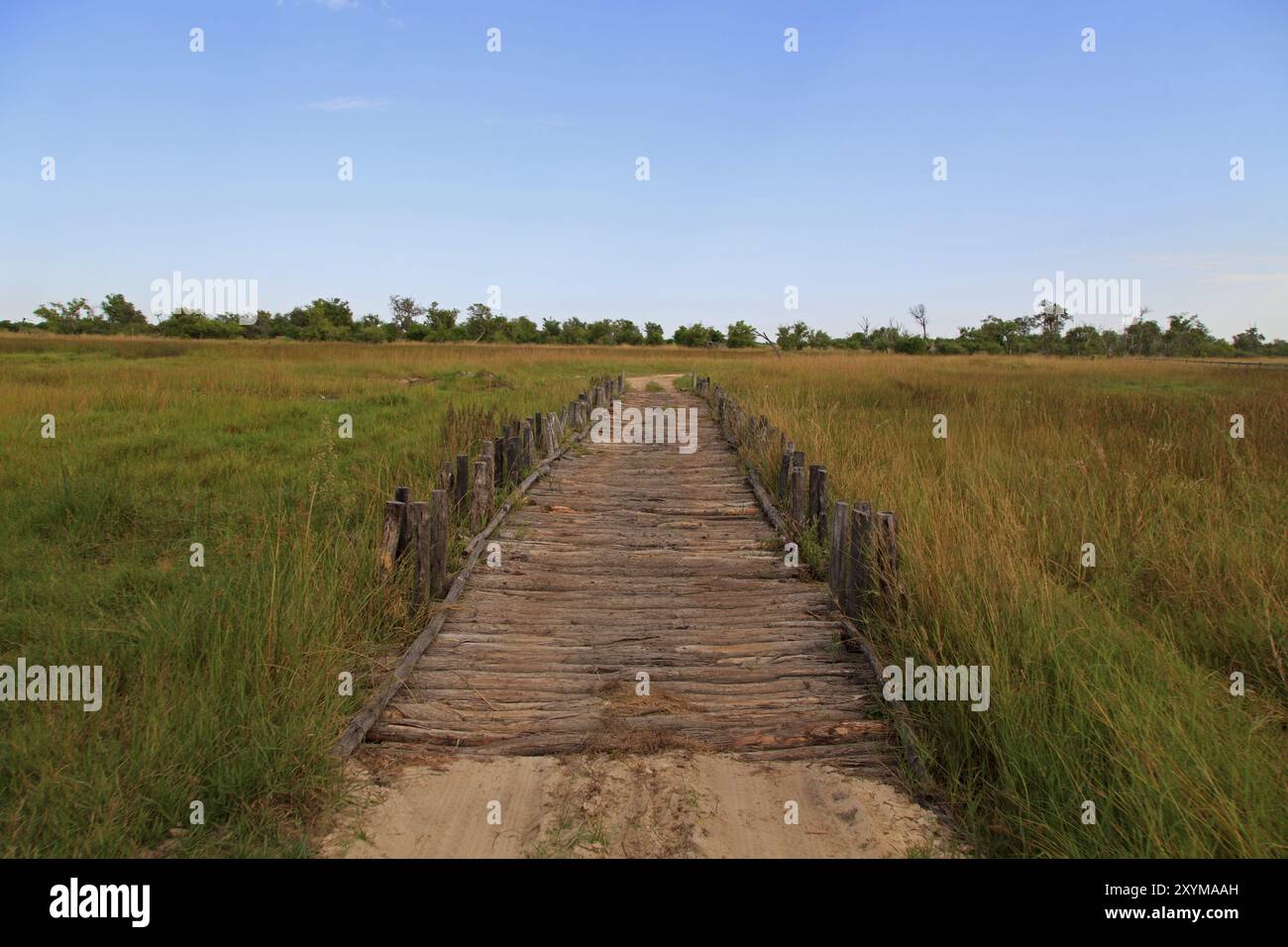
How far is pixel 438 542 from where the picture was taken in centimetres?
495

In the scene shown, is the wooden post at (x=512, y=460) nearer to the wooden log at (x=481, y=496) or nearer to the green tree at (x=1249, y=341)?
the wooden log at (x=481, y=496)

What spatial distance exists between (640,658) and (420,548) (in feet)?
4.94

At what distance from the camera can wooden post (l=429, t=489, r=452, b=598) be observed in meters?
4.89

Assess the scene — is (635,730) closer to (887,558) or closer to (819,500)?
(887,558)

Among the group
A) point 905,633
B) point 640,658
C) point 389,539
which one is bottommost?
point 640,658

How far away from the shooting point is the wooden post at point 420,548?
4613mm

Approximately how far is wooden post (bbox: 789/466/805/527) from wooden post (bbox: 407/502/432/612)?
3075 mm

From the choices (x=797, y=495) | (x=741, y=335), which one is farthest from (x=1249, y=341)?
(x=797, y=495)

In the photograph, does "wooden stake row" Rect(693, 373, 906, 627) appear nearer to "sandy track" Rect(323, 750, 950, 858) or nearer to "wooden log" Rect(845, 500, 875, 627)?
"wooden log" Rect(845, 500, 875, 627)

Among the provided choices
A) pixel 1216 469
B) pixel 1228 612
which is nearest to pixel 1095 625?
pixel 1228 612

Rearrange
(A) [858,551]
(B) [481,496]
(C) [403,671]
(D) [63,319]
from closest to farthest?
(C) [403,671] < (A) [858,551] < (B) [481,496] < (D) [63,319]

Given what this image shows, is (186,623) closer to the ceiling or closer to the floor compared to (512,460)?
closer to the floor

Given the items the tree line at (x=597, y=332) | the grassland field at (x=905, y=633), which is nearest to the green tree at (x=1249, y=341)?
the tree line at (x=597, y=332)
